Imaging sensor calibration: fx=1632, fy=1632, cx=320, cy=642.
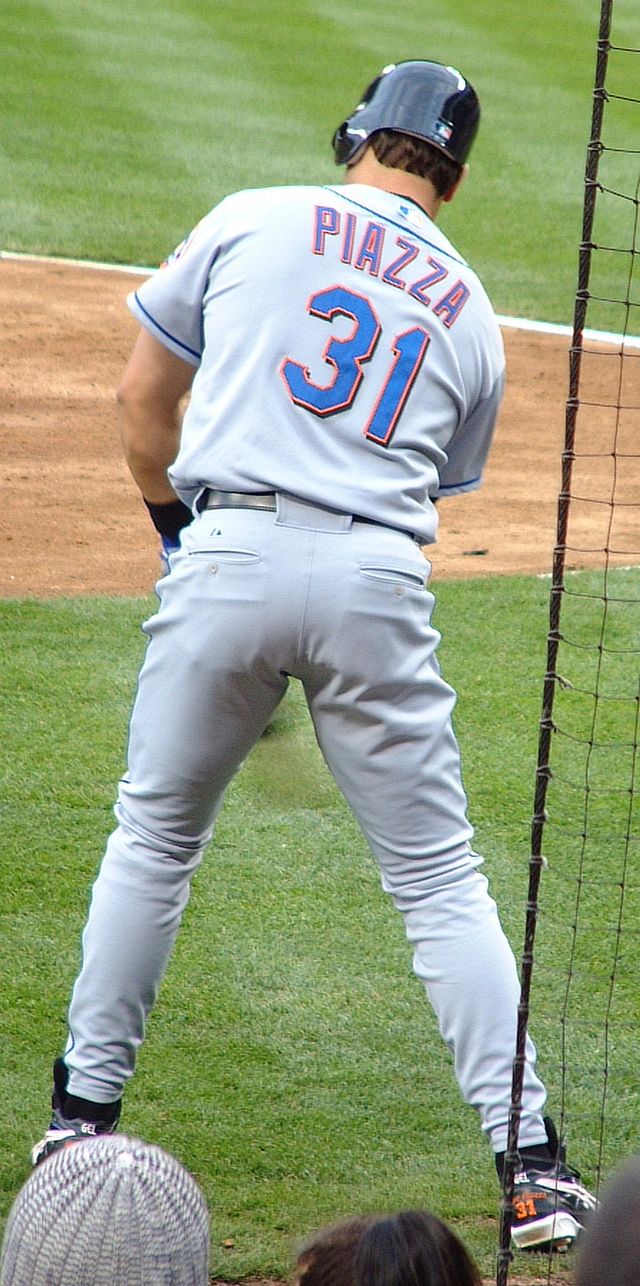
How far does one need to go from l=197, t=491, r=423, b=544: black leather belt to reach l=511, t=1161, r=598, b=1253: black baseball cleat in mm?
1142

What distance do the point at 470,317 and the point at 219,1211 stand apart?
1.66 m

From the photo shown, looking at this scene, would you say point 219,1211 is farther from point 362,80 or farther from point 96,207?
point 362,80

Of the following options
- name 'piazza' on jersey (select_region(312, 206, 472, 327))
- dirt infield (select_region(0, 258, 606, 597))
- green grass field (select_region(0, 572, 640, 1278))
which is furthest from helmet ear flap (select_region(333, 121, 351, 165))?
dirt infield (select_region(0, 258, 606, 597))

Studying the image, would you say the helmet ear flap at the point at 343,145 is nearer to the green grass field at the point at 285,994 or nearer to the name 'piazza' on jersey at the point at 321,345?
the name 'piazza' on jersey at the point at 321,345

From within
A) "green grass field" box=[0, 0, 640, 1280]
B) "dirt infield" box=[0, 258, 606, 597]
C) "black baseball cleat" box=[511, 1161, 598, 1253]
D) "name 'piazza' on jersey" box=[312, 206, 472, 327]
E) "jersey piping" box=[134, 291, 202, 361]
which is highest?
"name 'piazza' on jersey" box=[312, 206, 472, 327]

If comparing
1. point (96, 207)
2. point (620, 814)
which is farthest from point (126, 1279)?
point (96, 207)

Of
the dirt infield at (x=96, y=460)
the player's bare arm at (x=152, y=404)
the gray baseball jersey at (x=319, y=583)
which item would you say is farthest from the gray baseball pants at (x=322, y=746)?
the dirt infield at (x=96, y=460)

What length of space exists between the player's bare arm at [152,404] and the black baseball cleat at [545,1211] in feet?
4.62

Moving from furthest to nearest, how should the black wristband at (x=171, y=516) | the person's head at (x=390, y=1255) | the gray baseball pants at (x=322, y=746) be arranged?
the black wristband at (x=171, y=516) < the gray baseball pants at (x=322, y=746) < the person's head at (x=390, y=1255)

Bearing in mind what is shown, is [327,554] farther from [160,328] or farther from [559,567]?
[160,328]

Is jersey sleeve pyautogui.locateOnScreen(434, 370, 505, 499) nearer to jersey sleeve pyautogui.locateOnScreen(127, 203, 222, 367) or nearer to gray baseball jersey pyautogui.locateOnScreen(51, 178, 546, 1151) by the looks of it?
gray baseball jersey pyautogui.locateOnScreen(51, 178, 546, 1151)

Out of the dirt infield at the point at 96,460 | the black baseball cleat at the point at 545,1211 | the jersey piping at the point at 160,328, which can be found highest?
the jersey piping at the point at 160,328

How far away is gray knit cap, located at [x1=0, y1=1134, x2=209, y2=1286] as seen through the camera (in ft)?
5.08

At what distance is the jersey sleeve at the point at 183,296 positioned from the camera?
272cm
